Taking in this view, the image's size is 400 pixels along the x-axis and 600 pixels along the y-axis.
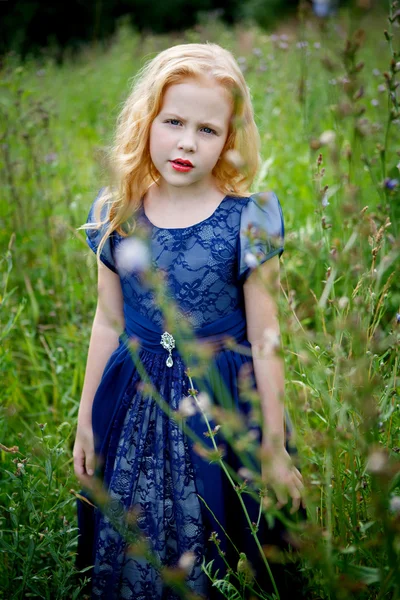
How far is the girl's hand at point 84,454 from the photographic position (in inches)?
60.3

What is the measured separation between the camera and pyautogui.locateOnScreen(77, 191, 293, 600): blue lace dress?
4.35 feet

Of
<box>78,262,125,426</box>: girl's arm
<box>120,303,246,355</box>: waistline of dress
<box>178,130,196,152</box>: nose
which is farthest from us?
<box>78,262,125,426</box>: girl's arm

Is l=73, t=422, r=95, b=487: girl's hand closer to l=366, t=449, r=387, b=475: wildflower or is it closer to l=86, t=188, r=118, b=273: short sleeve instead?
l=86, t=188, r=118, b=273: short sleeve

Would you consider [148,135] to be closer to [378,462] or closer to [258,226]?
[258,226]

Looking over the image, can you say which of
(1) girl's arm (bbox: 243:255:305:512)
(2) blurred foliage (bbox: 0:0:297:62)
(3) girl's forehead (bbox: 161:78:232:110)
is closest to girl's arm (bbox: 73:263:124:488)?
(1) girl's arm (bbox: 243:255:305:512)

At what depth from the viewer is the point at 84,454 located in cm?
155

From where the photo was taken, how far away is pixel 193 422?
1.35 metres

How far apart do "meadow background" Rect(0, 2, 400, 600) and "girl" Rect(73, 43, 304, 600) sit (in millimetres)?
98

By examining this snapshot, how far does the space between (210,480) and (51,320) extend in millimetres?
1270

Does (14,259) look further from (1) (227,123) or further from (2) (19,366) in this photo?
(1) (227,123)

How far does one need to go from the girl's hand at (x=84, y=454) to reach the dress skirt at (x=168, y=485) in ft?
0.33

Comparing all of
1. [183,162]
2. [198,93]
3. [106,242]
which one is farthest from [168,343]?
[198,93]

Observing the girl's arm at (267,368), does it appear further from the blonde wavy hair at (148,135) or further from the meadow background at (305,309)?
the blonde wavy hair at (148,135)

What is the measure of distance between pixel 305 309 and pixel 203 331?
0.92 m
